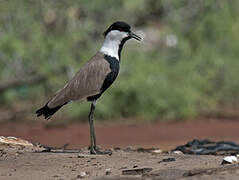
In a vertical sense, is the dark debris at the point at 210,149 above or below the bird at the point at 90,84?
below

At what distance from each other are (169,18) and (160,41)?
0.75 m

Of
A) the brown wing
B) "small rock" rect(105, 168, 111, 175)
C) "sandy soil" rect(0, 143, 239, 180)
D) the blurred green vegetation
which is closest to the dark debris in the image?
"sandy soil" rect(0, 143, 239, 180)

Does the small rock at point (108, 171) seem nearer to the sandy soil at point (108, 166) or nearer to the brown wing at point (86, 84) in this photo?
the sandy soil at point (108, 166)

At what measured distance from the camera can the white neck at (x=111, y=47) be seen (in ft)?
27.9

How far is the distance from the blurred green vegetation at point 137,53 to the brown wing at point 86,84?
7.08m

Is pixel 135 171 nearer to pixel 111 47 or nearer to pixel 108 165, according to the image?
pixel 108 165

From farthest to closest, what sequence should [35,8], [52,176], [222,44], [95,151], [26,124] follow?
[222,44] → [26,124] → [35,8] → [95,151] → [52,176]

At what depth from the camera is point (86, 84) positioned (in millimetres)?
8305

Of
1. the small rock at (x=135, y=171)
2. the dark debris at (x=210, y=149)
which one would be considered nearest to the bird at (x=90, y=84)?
the dark debris at (x=210, y=149)

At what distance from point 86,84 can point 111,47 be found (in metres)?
0.63

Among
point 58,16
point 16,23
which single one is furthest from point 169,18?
point 16,23

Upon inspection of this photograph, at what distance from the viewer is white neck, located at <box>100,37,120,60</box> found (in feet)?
27.9

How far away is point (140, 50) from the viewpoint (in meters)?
17.4

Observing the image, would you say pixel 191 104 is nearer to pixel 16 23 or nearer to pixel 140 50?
pixel 140 50
